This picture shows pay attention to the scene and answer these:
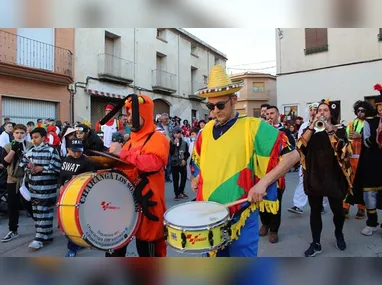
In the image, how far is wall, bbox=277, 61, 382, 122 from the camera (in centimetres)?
1395

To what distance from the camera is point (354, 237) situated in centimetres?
437

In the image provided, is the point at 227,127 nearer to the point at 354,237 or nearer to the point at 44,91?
the point at 354,237

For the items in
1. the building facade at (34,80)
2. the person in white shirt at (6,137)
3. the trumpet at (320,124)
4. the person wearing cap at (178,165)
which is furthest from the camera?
the building facade at (34,80)

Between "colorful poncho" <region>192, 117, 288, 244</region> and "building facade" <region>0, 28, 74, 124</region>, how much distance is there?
994 cm

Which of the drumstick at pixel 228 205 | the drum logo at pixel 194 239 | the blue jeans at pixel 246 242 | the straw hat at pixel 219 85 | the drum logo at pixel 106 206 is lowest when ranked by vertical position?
the blue jeans at pixel 246 242

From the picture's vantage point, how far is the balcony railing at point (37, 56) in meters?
11.2

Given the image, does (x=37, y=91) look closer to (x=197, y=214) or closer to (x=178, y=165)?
(x=178, y=165)

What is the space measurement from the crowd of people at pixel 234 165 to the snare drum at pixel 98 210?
0.13m

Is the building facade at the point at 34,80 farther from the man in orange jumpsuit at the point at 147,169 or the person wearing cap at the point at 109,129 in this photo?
the man in orange jumpsuit at the point at 147,169

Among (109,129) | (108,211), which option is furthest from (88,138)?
(108,211)

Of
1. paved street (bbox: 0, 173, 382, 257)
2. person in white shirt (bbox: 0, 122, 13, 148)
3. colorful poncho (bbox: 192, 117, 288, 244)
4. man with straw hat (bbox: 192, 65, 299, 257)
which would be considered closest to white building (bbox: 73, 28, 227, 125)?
person in white shirt (bbox: 0, 122, 13, 148)

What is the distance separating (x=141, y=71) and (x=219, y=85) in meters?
16.4

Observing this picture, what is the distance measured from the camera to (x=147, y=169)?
246 cm

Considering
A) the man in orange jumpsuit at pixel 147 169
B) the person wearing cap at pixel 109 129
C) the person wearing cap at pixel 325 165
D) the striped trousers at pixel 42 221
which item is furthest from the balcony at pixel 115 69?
the man in orange jumpsuit at pixel 147 169
